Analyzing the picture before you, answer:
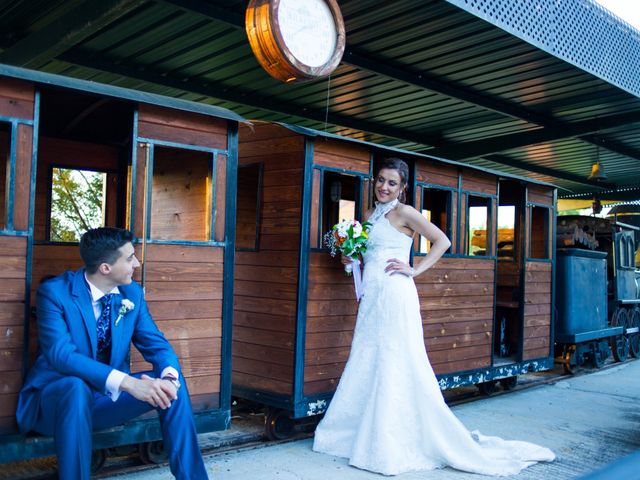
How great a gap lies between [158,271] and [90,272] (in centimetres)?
78

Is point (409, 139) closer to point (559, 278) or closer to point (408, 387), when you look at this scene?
point (559, 278)

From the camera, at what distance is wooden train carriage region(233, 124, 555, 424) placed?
5496 mm

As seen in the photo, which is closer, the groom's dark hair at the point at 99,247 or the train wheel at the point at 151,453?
the groom's dark hair at the point at 99,247

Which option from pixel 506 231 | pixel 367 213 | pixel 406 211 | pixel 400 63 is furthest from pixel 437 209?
pixel 506 231

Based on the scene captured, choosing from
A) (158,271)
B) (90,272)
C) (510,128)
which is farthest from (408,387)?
(510,128)

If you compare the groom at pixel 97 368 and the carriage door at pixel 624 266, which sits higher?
the carriage door at pixel 624 266

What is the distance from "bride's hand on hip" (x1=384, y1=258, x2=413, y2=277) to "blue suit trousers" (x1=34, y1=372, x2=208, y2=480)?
77.3 inches

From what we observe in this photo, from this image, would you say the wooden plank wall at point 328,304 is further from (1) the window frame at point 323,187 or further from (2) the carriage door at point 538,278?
(2) the carriage door at point 538,278

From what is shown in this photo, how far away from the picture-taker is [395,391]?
487 cm

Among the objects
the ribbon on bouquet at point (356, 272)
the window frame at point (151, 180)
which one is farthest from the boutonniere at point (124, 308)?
the ribbon on bouquet at point (356, 272)

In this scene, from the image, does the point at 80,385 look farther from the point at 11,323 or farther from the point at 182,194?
the point at 182,194

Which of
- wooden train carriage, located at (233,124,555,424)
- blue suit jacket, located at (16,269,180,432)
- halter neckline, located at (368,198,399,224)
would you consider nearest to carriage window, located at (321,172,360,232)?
wooden train carriage, located at (233,124,555,424)

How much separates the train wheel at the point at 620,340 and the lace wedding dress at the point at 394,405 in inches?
259

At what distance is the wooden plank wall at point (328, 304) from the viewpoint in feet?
18.2
